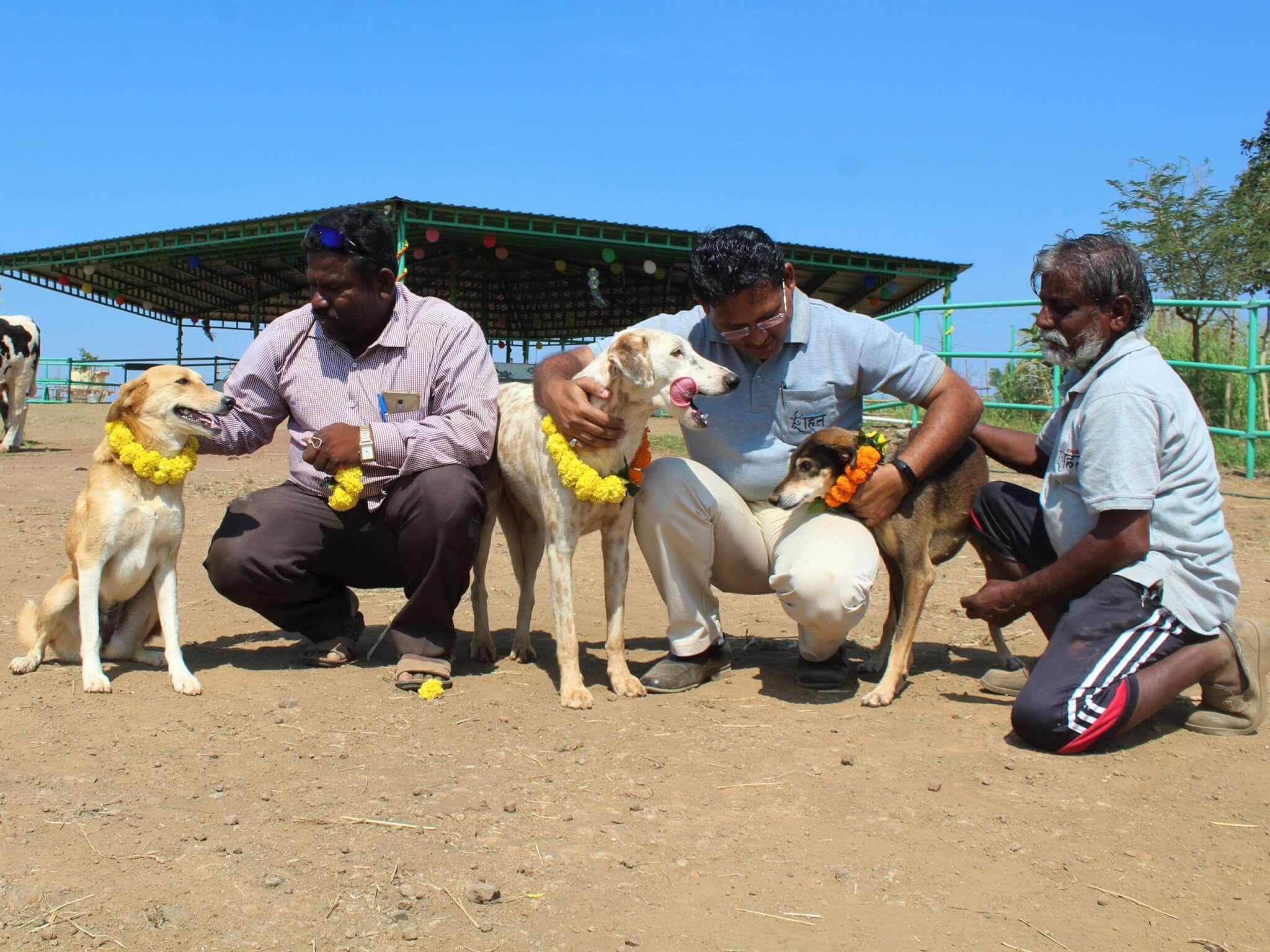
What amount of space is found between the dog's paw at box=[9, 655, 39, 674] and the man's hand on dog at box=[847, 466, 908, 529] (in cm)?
337

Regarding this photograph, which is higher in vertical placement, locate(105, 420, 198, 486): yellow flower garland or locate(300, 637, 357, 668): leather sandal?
locate(105, 420, 198, 486): yellow flower garland

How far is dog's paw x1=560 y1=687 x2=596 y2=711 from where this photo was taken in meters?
3.89

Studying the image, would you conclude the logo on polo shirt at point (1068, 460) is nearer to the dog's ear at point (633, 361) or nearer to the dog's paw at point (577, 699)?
the dog's ear at point (633, 361)

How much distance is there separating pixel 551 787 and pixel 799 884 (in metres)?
0.89

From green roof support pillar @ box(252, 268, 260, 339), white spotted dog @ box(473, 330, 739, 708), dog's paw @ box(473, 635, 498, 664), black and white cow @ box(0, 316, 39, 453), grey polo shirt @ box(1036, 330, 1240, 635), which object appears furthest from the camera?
green roof support pillar @ box(252, 268, 260, 339)

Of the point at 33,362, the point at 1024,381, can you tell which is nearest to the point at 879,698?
the point at 1024,381

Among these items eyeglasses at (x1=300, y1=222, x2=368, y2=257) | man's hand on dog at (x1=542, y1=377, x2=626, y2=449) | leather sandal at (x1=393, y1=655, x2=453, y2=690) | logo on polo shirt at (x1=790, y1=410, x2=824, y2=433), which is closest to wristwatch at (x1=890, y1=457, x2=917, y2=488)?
logo on polo shirt at (x1=790, y1=410, x2=824, y2=433)

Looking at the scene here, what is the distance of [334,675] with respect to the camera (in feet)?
14.0

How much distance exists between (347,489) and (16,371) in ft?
40.7

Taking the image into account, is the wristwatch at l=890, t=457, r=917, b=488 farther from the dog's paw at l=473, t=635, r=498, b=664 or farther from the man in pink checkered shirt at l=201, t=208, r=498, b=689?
the dog's paw at l=473, t=635, r=498, b=664

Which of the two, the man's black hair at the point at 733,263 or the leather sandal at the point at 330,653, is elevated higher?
the man's black hair at the point at 733,263

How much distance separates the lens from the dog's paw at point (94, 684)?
384cm

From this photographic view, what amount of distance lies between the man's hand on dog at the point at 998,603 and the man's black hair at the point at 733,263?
55.5 inches

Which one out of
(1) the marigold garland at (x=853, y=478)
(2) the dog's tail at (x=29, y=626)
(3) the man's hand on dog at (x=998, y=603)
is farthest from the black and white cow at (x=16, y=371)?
(3) the man's hand on dog at (x=998, y=603)
